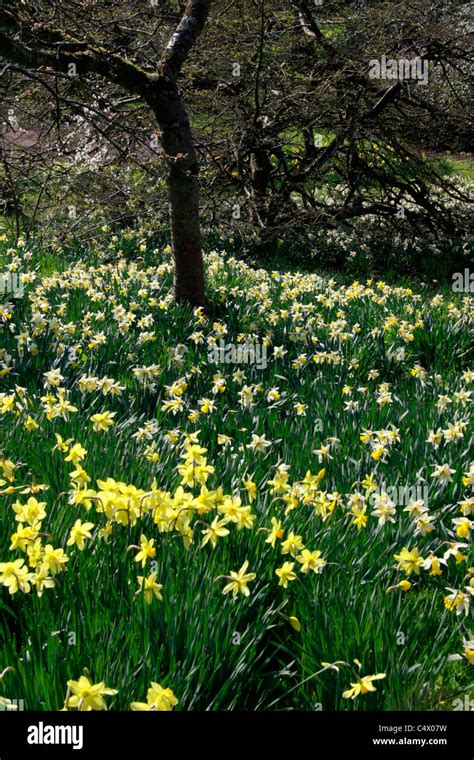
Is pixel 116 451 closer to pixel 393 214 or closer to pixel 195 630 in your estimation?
pixel 195 630

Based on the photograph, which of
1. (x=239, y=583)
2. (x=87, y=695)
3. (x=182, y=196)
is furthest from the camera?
(x=182, y=196)

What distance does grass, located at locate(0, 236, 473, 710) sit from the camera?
1.72 meters

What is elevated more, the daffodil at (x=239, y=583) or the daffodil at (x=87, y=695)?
the daffodil at (x=239, y=583)

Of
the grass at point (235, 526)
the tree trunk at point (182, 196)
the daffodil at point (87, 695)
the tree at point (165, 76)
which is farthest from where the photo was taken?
the tree trunk at point (182, 196)

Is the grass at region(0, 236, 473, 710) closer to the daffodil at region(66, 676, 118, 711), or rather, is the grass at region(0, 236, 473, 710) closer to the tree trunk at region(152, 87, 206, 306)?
the daffodil at region(66, 676, 118, 711)

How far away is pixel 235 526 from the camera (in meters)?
2.28

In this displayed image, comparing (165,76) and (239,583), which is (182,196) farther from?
(239,583)

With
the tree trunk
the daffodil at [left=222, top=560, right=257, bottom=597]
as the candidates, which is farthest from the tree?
the daffodil at [left=222, top=560, right=257, bottom=597]

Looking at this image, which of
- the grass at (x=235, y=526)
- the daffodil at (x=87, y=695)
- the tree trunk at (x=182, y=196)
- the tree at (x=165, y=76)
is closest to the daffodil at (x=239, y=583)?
the grass at (x=235, y=526)

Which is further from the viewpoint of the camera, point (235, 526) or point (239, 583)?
point (235, 526)

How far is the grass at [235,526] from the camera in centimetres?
172

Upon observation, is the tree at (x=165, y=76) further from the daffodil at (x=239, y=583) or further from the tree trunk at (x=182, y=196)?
the daffodil at (x=239, y=583)

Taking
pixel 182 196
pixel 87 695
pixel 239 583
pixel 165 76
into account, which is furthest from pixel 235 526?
pixel 165 76

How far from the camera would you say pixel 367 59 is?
8.53 m
